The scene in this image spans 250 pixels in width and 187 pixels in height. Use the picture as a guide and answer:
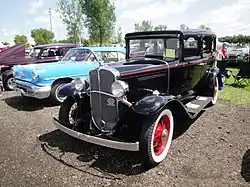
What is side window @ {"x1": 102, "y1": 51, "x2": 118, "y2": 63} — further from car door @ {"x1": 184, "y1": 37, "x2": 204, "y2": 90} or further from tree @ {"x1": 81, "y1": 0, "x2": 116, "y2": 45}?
tree @ {"x1": 81, "y1": 0, "x2": 116, "y2": 45}

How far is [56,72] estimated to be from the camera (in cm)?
649

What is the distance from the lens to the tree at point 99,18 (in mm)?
21219

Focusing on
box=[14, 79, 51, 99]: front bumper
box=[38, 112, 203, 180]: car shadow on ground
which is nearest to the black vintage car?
box=[38, 112, 203, 180]: car shadow on ground

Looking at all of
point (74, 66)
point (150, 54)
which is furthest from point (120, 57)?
point (150, 54)

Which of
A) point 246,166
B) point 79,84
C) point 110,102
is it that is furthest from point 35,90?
point 246,166

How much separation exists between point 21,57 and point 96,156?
303 inches

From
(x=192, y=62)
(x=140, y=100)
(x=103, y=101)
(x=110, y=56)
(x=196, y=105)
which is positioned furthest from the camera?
(x=110, y=56)

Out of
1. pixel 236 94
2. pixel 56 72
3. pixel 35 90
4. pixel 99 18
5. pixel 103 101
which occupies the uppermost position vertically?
pixel 99 18

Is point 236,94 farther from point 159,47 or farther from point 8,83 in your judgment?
point 8,83

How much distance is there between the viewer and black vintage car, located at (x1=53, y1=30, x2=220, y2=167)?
3.23m

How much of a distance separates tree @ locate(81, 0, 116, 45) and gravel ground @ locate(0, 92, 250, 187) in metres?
17.8

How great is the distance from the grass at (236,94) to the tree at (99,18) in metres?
15.0

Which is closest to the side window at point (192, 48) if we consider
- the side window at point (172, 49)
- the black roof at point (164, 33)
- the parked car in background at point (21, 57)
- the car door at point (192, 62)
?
the car door at point (192, 62)

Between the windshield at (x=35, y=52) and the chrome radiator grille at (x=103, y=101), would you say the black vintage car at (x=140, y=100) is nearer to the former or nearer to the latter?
the chrome radiator grille at (x=103, y=101)
